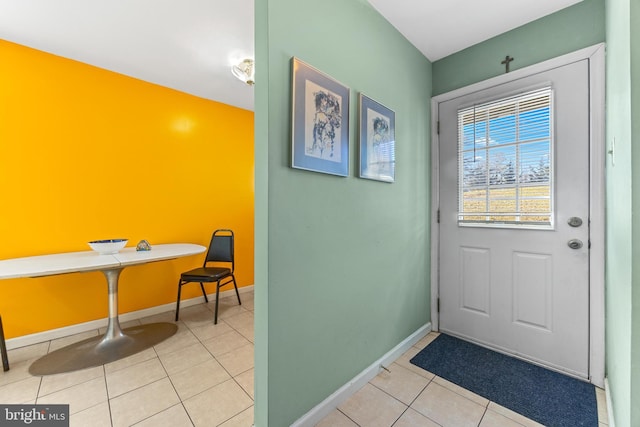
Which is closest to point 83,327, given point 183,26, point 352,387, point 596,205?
point 352,387

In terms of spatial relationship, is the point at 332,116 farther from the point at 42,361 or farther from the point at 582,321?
the point at 42,361

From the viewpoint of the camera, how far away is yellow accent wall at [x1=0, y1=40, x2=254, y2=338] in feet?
7.20

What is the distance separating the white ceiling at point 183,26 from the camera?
177 cm

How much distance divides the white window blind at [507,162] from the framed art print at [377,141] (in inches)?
29.5

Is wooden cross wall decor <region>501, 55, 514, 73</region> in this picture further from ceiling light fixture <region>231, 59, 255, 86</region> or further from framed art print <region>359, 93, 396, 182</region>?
ceiling light fixture <region>231, 59, 255, 86</region>

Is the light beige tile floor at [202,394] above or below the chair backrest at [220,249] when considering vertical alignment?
below

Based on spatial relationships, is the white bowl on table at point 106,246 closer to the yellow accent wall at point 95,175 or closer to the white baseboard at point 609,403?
the yellow accent wall at point 95,175

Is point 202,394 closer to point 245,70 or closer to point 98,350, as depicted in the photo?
point 98,350

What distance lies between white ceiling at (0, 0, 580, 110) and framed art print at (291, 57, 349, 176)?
33.2 inches

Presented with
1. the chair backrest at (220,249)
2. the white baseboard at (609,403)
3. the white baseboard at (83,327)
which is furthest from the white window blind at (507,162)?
the white baseboard at (83,327)

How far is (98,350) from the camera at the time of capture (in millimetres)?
2104

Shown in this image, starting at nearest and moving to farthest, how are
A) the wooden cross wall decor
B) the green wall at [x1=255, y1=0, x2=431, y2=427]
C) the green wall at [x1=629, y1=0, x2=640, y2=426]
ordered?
1. the green wall at [x1=629, y1=0, x2=640, y2=426]
2. the green wall at [x1=255, y1=0, x2=431, y2=427]
3. the wooden cross wall decor

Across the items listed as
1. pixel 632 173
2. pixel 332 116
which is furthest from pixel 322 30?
pixel 632 173

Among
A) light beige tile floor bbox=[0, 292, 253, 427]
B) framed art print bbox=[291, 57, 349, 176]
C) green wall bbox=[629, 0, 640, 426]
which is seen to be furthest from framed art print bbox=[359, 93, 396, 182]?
light beige tile floor bbox=[0, 292, 253, 427]
